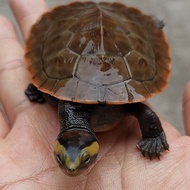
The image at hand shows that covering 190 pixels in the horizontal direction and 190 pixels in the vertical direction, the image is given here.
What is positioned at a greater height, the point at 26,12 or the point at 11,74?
the point at 26,12

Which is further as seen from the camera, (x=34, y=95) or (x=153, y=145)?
(x=34, y=95)

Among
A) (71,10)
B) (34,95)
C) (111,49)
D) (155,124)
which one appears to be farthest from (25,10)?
(155,124)

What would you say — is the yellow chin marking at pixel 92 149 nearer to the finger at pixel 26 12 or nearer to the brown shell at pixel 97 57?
the brown shell at pixel 97 57

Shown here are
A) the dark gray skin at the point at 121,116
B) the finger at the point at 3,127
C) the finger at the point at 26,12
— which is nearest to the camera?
the dark gray skin at the point at 121,116

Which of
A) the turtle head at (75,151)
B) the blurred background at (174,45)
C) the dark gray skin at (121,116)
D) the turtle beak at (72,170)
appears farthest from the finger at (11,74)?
the blurred background at (174,45)

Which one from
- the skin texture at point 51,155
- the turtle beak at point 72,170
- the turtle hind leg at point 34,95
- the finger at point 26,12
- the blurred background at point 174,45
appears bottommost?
Result: the blurred background at point 174,45

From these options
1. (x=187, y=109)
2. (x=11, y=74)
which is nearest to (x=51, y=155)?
(x=11, y=74)

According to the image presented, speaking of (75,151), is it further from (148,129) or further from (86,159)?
(148,129)
